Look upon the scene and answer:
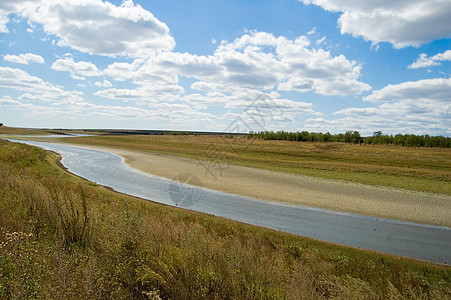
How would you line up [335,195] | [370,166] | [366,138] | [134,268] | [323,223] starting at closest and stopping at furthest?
[134,268] → [323,223] → [335,195] → [370,166] → [366,138]

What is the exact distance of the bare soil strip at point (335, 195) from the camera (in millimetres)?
17531

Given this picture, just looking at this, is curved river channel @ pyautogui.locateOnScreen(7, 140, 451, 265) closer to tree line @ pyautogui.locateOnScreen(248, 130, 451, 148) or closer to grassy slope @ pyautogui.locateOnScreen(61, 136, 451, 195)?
grassy slope @ pyautogui.locateOnScreen(61, 136, 451, 195)

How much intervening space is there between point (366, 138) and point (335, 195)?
59.0 metres

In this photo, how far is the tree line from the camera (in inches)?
2384

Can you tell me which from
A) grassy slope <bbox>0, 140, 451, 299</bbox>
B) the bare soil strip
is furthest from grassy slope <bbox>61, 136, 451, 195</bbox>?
grassy slope <bbox>0, 140, 451, 299</bbox>

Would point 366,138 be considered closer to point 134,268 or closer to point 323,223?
point 323,223

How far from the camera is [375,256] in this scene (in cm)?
979

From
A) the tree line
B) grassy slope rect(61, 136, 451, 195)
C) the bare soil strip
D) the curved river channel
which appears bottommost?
the curved river channel

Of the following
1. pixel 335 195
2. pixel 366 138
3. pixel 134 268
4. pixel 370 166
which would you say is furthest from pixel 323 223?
pixel 366 138

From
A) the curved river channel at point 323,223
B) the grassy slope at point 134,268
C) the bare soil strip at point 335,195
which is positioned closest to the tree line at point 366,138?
the bare soil strip at point 335,195

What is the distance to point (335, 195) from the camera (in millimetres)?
21344

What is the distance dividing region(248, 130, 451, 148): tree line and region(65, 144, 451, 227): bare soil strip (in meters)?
25.0

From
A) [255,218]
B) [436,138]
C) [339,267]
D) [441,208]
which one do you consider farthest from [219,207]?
[436,138]

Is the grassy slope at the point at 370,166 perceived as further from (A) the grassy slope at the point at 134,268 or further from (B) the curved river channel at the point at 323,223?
(A) the grassy slope at the point at 134,268
